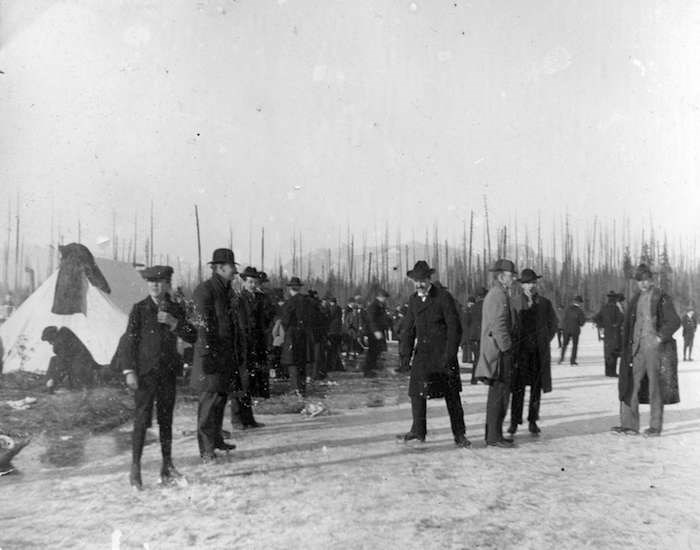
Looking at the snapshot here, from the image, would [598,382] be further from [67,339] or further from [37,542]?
[37,542]

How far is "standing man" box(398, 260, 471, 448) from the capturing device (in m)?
6.02

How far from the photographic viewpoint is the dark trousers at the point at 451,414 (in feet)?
19.8

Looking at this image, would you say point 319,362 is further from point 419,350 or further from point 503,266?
point 503,266

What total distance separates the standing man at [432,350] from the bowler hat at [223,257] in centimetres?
180

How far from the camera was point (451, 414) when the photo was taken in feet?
19.9

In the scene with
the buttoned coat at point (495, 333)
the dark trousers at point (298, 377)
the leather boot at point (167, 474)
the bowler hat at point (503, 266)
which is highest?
the bowler hat at point (503, 266)

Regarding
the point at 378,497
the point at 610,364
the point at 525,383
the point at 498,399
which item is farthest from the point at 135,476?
the point at 610,364

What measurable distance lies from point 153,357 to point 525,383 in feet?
13.9

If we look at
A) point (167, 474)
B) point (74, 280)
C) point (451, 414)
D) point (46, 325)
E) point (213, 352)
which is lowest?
point (167, 474)

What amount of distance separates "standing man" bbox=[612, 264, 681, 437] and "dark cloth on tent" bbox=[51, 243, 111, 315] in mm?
8156

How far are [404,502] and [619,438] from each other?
331 cm

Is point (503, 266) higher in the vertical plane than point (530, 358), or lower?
higher

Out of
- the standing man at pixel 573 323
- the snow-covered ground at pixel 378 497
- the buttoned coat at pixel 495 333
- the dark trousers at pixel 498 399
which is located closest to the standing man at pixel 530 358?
the snow-covered ground at pixel 378 497

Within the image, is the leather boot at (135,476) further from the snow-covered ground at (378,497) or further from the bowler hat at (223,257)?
the bowler hat at (223,257)
